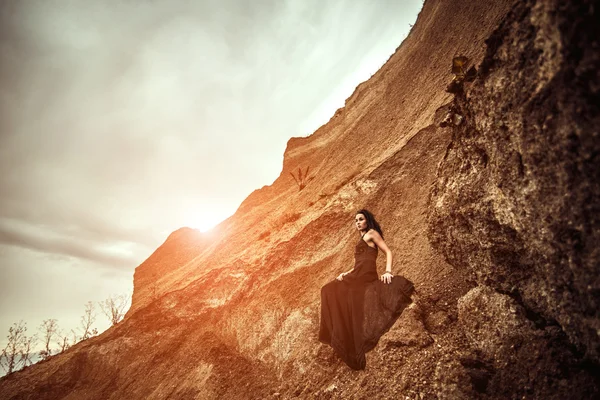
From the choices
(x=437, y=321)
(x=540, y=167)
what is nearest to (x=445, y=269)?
(x=437, y=321)

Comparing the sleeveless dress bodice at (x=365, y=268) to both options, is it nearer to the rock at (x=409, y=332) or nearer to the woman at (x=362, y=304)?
the woman at (x=362, y=304)

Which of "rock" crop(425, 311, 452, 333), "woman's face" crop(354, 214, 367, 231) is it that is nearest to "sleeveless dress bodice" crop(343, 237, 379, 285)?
"woman's face" crop(354, 214, 367, 231)

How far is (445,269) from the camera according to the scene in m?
5.12

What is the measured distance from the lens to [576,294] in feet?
9.00

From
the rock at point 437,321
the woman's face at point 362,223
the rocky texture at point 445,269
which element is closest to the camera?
the rocky texture at point 445,269

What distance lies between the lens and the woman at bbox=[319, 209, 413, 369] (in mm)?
4832

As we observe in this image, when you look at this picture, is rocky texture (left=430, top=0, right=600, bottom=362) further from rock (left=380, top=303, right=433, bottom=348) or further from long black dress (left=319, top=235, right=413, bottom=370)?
long black dress (left=319, top=235, right=413, bottom=370)

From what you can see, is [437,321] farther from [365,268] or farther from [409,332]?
[365,268]

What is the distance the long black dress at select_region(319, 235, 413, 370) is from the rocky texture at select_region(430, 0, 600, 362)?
1.46 m

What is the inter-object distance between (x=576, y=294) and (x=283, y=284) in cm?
722

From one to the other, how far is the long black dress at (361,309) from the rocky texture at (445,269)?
0.26 m

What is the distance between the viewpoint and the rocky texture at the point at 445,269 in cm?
268

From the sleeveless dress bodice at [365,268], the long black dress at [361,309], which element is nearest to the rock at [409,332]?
the long black dress at [361,309]

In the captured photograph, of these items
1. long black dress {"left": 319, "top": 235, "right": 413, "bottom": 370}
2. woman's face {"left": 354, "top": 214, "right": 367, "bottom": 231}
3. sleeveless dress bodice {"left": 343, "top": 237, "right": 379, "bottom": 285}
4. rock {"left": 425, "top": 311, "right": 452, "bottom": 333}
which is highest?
woman's face {"left": 354, "top": 214, "right": 367, "bottom": 231}
